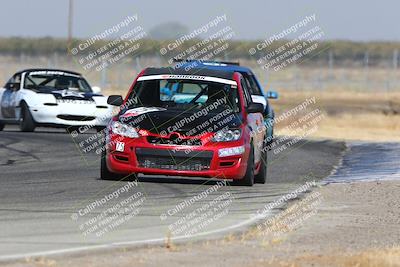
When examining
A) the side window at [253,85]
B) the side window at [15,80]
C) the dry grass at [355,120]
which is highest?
the side window at [253,85]

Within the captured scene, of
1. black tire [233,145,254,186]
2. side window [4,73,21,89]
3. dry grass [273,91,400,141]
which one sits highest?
black tire [233,145,254,186]

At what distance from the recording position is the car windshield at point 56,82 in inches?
970

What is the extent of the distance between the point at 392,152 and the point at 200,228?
39.2ft

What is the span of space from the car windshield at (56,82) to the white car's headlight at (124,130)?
1061cm

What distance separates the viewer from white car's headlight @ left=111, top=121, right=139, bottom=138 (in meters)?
13.9

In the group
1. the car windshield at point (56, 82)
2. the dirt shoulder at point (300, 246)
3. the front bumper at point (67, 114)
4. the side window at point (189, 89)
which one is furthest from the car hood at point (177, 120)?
the car windshield at point (56, 82)

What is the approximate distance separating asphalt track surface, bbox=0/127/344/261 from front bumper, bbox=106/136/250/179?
0.67 feet

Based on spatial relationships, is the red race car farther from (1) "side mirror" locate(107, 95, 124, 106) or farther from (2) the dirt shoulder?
(2) the dirt shoulder

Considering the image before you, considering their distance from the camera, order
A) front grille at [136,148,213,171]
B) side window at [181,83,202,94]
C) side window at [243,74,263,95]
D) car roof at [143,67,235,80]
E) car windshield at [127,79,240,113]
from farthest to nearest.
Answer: side window at [181,83,202,94], side window at [243,74,263,95], car roof at [143,67,235,80], car windshield at [127,79,240,113], front grille at [136,148,213,171]

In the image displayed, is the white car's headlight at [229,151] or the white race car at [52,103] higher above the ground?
the white car's headlight at [229,151]

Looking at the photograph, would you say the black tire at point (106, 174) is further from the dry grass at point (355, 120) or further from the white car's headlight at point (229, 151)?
the dry grass at point (355, 120)

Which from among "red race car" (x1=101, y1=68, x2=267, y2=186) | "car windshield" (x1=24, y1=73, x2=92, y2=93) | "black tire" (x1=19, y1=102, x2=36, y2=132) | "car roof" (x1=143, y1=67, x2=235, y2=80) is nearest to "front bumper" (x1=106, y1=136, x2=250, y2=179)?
"red race car" (x1=101, y1=68, x2=267, y2=186)

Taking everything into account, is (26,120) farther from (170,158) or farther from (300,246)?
(300,246)

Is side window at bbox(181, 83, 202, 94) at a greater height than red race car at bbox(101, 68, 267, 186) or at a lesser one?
lesser
